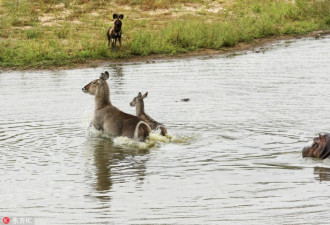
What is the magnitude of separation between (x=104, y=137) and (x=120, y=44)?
10546 millimetres

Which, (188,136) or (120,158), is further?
(188,136)

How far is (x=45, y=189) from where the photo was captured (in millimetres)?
9328

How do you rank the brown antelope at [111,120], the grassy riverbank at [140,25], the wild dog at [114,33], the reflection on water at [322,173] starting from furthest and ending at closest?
the grassy riverbank at [140,25]
the wild dog at [114,33]
the brown antelope at [111,120]
the reflection on water at [322,173]

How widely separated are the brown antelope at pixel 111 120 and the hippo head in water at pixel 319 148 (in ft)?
8.47

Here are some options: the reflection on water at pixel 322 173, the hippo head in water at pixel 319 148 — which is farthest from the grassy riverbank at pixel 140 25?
the reflection on water at pixel 322 173

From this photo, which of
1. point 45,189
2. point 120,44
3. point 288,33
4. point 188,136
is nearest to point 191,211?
point 45,189

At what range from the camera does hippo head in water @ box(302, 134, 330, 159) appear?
1036 centimetres

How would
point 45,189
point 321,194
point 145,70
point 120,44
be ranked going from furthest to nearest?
point 120,44
point 145,70
point 45,189
point 321,194

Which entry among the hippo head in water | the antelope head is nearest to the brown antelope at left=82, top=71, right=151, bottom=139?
the antelope head

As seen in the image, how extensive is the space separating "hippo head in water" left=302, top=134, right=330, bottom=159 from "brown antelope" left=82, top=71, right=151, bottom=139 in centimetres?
258

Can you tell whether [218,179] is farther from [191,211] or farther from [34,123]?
[34,123]

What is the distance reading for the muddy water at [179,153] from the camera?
8.28m

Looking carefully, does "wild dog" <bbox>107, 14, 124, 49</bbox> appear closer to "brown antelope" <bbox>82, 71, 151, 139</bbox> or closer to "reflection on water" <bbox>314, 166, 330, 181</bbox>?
"brown antelope" <bbox>82, 71, 151, 139</bbox>

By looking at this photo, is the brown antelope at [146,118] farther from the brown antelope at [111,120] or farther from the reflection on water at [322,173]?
the reflection on water at [322,173]
